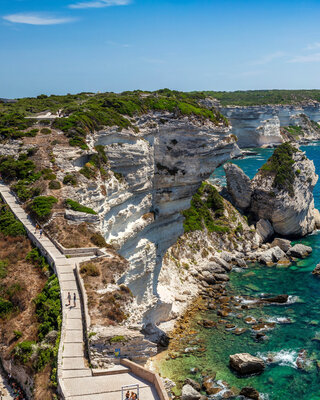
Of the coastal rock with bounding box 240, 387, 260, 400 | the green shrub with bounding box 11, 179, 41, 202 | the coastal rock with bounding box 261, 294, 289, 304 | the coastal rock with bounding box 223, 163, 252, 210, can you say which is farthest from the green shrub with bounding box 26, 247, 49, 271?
the coastal rock with bounding box 223, 163, 252, 210

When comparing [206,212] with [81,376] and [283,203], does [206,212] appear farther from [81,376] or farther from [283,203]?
[81,376]

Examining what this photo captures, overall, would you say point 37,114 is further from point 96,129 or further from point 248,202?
point 248,202

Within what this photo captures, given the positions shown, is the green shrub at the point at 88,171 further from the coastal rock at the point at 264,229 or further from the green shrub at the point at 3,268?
the coastal rock at the point at 264,229

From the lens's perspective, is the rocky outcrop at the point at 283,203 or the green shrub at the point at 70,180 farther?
the rocky outcrop at the point at 283,203

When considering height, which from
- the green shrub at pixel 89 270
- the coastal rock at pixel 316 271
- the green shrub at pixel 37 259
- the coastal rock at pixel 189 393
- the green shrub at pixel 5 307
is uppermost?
the green shrub at pixel 89 270

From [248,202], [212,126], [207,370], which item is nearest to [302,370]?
[207,370]

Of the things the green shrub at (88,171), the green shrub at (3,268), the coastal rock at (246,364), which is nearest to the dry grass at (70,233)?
the green shrub at (3,268)
